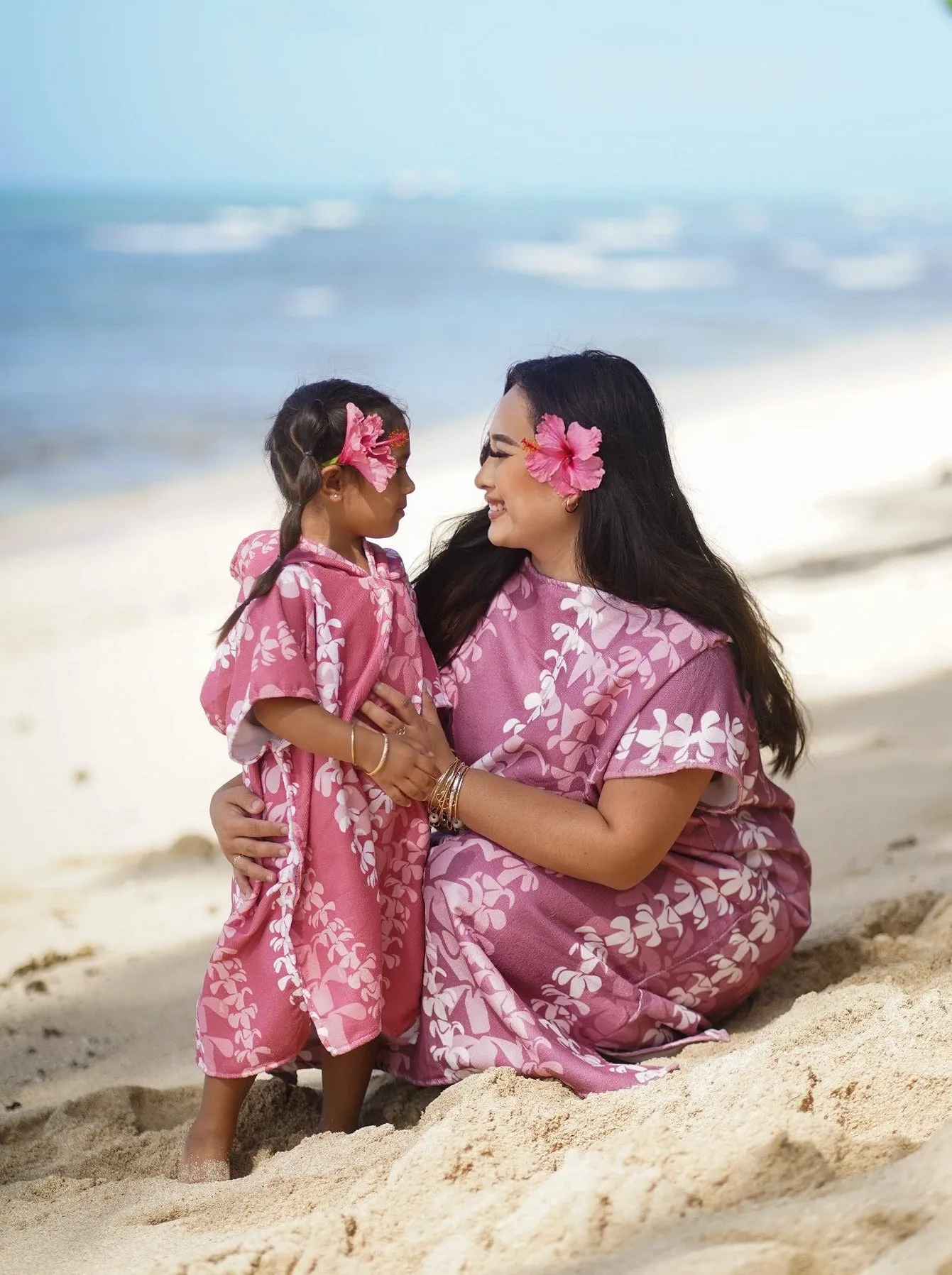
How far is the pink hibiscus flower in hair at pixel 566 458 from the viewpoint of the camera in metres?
2.71

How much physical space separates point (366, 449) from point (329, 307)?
1821cm

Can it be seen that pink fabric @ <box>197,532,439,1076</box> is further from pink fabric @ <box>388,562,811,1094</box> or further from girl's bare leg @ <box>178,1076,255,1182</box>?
pink fabric @ <box>388,562,811,1094</box>

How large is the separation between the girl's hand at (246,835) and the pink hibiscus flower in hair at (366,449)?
0.62 m

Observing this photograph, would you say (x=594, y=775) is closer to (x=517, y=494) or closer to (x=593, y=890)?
(x=593, y=890)

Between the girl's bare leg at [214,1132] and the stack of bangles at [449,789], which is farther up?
the stack of bangles at [449,789]

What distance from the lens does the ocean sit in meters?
12.5

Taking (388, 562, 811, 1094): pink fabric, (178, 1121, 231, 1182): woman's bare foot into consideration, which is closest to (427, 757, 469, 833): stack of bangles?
(388, 562, 811, 1094): pink fabric

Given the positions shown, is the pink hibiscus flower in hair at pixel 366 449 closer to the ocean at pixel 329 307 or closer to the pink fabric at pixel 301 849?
the pink fabric at pixel 301 849

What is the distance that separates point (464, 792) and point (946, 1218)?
1273 mm

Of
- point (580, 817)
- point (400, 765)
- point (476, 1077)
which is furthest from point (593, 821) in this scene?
point (476, 1077)

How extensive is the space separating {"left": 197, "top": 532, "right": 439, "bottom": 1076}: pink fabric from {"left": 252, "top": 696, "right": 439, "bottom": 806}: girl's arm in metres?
0.03

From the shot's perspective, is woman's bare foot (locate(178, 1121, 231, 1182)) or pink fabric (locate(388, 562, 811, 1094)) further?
pink fabric (locate(388, 562, 811, 1094))

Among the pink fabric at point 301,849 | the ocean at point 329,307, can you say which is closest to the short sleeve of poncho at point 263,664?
the pink fabric at point 301,849

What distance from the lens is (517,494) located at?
9.18 feet
